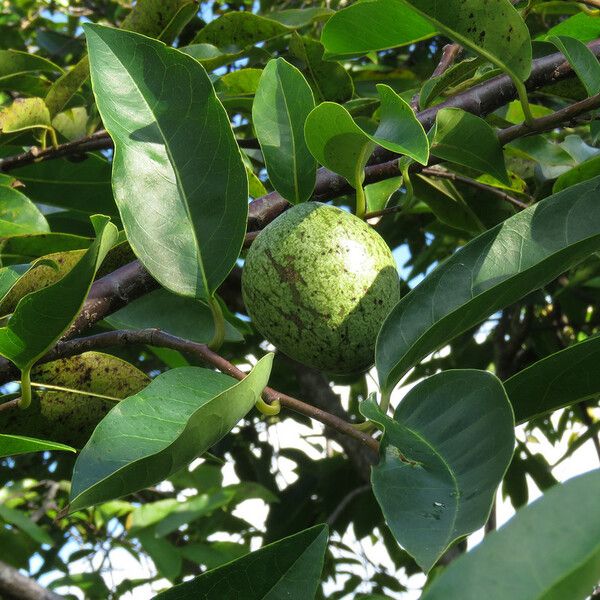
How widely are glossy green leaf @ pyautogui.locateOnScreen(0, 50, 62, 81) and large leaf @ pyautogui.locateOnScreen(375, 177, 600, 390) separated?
3.27 feet

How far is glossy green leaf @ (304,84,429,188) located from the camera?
970mm

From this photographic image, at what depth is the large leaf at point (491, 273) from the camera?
2.95 feet

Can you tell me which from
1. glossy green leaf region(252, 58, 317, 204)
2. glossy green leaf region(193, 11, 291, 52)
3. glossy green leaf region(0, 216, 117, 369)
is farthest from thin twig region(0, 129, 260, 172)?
glossy green leaf region(0, 216, 117, 369)

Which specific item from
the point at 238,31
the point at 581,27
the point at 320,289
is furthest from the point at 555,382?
the point at 238,31

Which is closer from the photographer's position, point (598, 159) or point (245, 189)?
point (245, 189)

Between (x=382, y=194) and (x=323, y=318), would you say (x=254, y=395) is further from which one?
(x=382, y=194)

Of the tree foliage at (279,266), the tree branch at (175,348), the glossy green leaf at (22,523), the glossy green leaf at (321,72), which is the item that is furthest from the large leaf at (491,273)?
the glossy green leaf at (22,523)

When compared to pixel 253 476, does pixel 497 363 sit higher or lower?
higher

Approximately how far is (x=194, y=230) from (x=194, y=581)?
431 millimetres

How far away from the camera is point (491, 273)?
0.95 meters

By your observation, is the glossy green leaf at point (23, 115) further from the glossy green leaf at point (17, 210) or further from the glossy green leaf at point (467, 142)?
the glossy green leaf at point (467, 142)

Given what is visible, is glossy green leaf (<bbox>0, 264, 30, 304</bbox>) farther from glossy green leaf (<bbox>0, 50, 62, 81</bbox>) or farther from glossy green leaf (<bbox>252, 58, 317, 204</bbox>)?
glossy green leaf (<bbox>0, 50, 62, 81</bbox>)

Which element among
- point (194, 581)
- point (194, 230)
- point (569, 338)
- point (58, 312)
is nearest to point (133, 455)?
point (194, 581)

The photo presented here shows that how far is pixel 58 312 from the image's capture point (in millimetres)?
927
